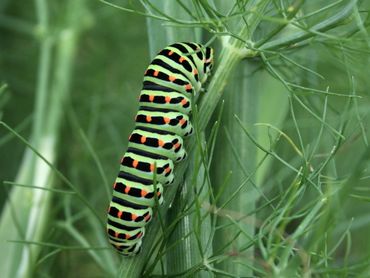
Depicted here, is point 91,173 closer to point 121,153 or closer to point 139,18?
point 121,153

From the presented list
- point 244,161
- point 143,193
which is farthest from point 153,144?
point 244,161

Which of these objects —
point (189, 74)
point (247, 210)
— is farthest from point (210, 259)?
point (189, 74)

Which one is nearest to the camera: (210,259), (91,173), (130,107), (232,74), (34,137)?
(210,259)

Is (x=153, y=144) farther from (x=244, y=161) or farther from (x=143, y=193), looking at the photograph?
(x=244, y=161)

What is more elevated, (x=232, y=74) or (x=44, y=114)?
(x=232, y=74)

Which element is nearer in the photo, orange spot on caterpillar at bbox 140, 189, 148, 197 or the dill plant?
the dill plant

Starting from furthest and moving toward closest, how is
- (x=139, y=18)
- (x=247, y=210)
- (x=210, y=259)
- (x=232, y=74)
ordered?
(x=139, y=18)
(x=247, y=210)
(x=232, y=74)
(x=210, y=259)

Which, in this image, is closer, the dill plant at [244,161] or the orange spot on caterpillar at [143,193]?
the dill plant at [244,161]

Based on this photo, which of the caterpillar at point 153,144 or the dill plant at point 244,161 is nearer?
the dill plant at point 244,161
